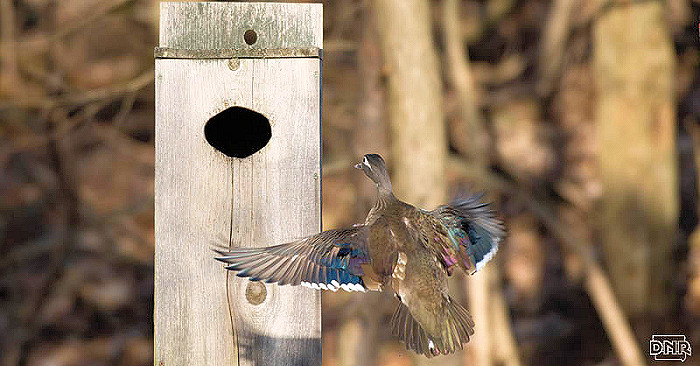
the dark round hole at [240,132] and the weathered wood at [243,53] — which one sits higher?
the weathered wood at [243,53]

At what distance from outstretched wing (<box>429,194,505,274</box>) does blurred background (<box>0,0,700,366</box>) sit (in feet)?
5.52

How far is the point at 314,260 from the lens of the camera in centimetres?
254

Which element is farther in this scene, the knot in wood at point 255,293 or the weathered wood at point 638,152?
the weathered wood at point 638,152

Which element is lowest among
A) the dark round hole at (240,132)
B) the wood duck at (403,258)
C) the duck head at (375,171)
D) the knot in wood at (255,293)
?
the knot in wood at (255,293)

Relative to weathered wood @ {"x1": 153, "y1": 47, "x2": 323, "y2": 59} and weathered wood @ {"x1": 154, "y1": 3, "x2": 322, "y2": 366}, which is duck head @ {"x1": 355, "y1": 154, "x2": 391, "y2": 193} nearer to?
weathered wood @ {"x1": 154, "y1": 3, "x2": 322, "y2": 366}

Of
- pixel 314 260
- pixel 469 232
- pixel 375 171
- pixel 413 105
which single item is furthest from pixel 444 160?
pixel 314 260

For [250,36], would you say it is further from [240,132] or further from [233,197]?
[240,132]

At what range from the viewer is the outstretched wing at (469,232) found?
8.99 feet

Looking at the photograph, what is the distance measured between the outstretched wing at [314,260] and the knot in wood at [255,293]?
11.0 inches

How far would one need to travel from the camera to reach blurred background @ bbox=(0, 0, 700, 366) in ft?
17.6

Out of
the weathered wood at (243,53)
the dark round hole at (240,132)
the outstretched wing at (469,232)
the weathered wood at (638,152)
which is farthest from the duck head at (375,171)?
the weathered wood at (638,152)

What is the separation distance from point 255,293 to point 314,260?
38 cm

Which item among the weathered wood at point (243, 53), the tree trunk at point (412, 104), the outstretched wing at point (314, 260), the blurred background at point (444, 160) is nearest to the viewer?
the outstretched wing at point (314, 260)

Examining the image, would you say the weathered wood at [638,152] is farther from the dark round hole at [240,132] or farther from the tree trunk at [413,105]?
the dark round hole at [240,132]
